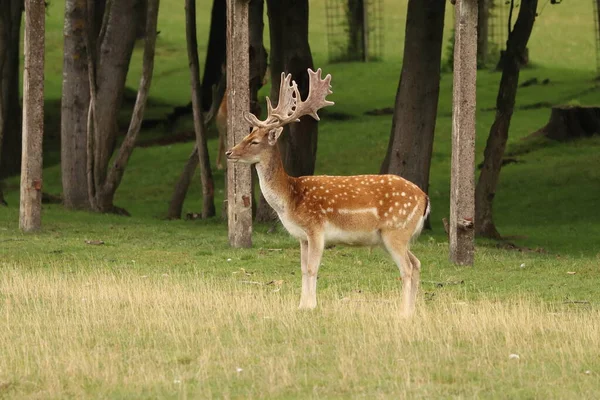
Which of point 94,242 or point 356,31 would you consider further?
point 356,31

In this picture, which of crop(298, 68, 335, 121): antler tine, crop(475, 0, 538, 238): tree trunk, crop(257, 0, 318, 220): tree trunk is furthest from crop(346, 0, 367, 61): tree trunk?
crop(298, 68, 335, 121): antler tine

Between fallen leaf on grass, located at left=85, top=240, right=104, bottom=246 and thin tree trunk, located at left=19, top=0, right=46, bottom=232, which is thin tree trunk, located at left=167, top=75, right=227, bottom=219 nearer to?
thin tree trunk, located at left=19, top=0, right=46, bottom=232

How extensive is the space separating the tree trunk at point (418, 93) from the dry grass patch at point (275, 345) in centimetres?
859

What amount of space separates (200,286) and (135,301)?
1.45 m

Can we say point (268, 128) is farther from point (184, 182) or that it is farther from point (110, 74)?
point (184, 182)

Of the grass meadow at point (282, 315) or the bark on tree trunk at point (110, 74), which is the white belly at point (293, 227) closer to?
the grass meadow at point (282, 315)

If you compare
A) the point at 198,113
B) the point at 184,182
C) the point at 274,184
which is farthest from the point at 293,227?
the point at 184,182

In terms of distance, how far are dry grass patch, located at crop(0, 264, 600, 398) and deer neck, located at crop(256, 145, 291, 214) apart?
100 centimetres

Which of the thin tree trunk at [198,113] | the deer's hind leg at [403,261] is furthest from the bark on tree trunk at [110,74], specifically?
the deer's hind leg at [403,261]

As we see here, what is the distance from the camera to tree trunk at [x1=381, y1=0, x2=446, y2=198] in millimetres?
22266

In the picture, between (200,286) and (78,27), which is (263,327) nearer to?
(200,286)

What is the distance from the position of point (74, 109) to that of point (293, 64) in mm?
5580

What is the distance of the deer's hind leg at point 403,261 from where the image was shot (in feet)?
42.7

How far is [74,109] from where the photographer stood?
27000 mm
